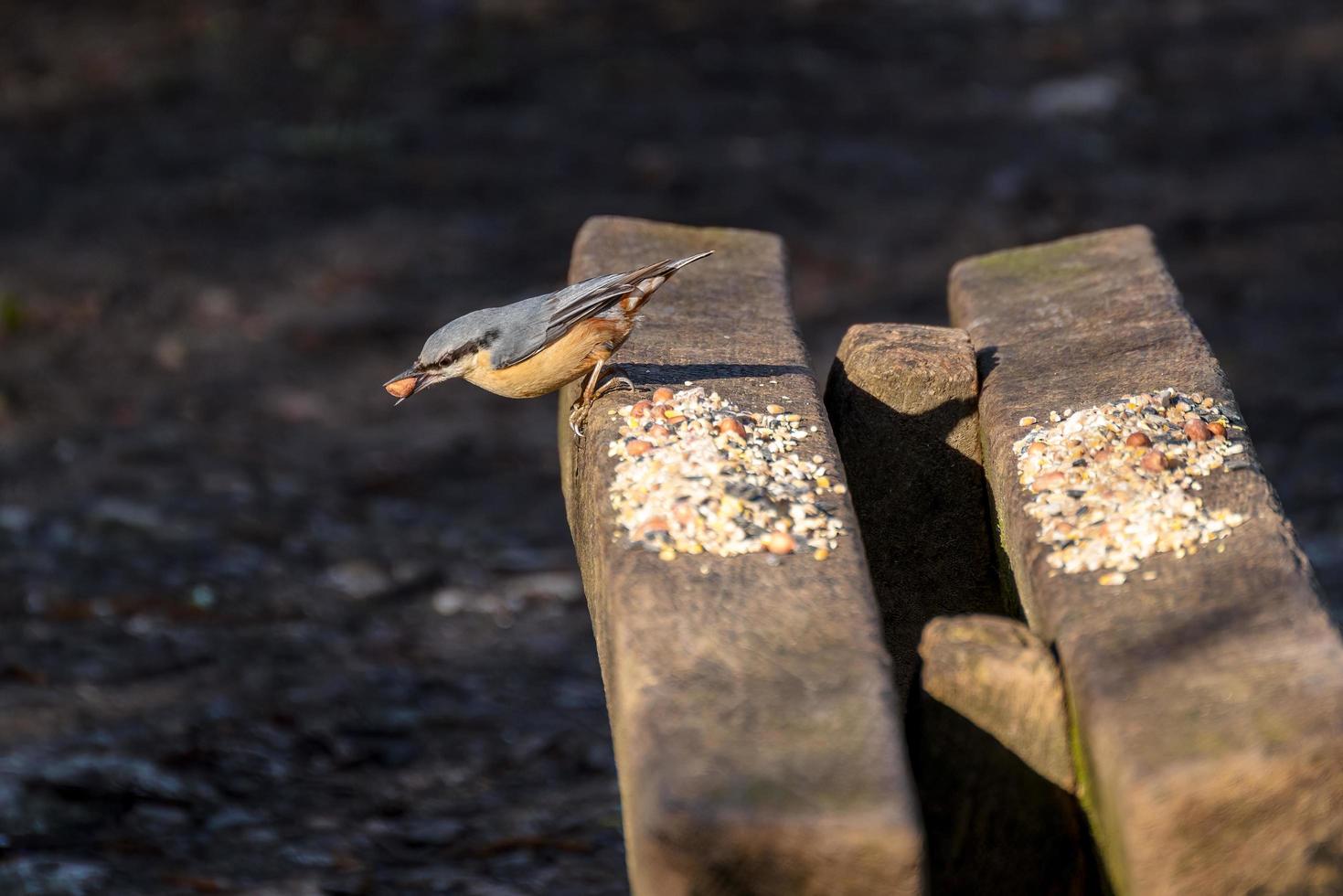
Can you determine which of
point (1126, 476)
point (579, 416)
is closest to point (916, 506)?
point (1126, 476)

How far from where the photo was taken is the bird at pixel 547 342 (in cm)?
285

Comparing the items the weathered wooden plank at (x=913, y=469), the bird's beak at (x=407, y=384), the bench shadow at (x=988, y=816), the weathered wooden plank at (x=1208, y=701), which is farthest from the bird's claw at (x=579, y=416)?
the bench shadow at (x=988, y=816)

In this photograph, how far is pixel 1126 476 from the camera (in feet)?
8.52

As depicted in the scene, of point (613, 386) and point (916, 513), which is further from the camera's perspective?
point (916, 513)

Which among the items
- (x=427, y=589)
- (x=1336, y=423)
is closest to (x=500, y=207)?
(x=427, y=589)

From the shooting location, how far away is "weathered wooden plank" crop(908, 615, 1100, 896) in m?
2.22

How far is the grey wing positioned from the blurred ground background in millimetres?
1496

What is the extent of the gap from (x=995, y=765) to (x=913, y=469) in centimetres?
103

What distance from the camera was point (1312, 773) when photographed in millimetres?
1937

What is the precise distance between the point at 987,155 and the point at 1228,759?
6.65 metres

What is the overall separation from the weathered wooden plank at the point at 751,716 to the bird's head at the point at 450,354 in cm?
29

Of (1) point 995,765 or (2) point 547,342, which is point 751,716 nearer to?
(1) point 995,765

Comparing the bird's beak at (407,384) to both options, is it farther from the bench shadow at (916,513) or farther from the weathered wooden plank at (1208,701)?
the weathered wooden plank at (1208,701)

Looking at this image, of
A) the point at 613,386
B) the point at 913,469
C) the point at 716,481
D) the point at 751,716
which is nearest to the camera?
the point at 751,716
